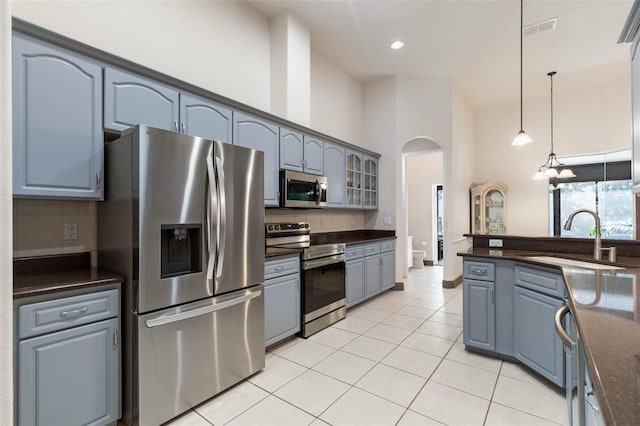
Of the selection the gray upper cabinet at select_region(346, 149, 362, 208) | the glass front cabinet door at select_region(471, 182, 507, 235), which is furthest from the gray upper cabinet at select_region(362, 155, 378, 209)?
the glass front cabinet door at select_region(471, 182, 507, 235)


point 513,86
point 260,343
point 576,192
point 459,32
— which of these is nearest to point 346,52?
point 459,32

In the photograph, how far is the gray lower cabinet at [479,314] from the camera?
2631 millimetres

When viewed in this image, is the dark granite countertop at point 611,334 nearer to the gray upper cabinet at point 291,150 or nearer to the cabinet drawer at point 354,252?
the cabinet drawer at point 354,252

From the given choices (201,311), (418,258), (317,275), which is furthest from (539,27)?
(201,311)

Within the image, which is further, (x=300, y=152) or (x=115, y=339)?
(x=300, y=152)

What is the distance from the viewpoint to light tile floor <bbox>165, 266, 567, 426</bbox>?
1.88 meters

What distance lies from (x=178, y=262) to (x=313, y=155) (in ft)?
7.34

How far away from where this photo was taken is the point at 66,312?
1.56 metres

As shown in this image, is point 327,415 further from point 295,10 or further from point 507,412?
point 295,10

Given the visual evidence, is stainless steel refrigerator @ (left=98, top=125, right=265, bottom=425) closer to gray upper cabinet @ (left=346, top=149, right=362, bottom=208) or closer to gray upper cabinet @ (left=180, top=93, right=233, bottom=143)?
gray upper cabinet @ (left=180, top=93, right=233, bottom=143)

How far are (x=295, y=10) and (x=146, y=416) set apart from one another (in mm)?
3967
